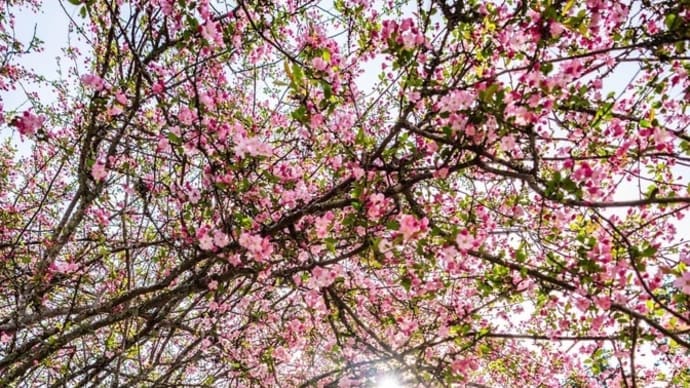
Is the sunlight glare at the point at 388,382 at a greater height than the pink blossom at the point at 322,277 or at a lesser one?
lesser

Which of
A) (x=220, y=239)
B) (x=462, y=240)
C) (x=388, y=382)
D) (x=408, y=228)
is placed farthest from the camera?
(x=388, y=382)

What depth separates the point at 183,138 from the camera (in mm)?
3049

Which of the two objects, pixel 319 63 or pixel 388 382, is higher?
pixel 319 63

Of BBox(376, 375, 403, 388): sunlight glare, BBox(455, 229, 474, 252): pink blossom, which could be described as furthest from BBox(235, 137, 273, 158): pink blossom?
BBox(376, 375, 403, 388): sunlight glare

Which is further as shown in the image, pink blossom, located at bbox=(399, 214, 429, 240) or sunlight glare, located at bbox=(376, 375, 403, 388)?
sunlight glare, located at bbox=(376, 375, 403, 388)

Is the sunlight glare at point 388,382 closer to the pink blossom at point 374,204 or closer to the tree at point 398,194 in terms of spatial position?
the tree at point 398,194

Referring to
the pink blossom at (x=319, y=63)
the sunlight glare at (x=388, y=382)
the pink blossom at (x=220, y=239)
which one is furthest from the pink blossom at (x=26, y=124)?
the sunlight glare at (x=388, y=382)

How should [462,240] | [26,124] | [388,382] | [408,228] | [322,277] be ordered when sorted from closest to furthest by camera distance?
[408,228] < [462,240] < [26,124] < [322,277] < [388,382]

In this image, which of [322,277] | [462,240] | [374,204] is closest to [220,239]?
[322,277]

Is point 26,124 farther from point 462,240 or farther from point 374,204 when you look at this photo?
point 462,240

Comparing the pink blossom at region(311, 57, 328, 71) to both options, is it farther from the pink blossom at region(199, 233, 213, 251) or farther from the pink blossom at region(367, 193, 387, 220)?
the pink blossom at region(199, 233, 213, 251)

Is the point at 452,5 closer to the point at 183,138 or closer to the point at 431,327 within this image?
the point at 183,138

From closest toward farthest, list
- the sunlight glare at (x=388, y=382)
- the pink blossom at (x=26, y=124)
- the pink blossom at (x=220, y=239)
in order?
the pink blossom at (x=26, y=124) < the pink blossom at (x=220, y=239) < the sunlight glare at (x=388, y=382)

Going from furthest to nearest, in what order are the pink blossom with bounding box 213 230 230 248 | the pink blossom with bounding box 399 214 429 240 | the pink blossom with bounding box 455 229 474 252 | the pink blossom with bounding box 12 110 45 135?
the pink blossom with bounding box 213 230 230 248, the pink blossom with bounding box 12 110 45 135, the pink blossom with bounding box 455 229 474 252, the pink blossom with bounding box 399 214 429 240
